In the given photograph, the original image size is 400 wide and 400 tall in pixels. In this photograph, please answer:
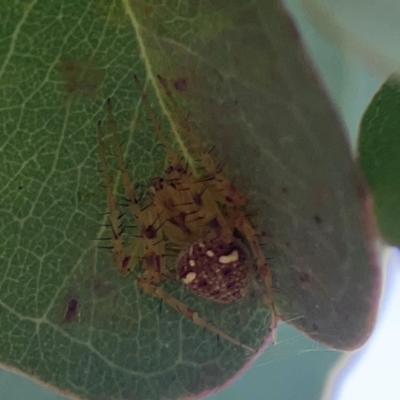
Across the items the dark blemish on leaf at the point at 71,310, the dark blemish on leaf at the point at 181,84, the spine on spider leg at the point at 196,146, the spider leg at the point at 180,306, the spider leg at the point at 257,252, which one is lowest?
the dark blemish on leaf at the point at 71,310

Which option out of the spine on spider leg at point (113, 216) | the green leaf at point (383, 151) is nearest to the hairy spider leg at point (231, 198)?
the spine on spider leg at point (113, 216)

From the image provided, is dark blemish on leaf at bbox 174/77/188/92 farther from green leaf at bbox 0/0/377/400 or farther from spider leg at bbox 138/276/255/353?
spider leg at bbox 138/276/255/353

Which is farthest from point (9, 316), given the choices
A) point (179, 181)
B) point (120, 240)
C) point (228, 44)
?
point (228, 44)

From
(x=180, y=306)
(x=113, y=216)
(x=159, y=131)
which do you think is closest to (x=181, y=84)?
(x=159, y=131)

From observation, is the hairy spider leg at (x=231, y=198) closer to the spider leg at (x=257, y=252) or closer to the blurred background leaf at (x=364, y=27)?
the spider leg at (x=257, y=252)

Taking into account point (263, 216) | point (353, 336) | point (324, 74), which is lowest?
point (353, 336)

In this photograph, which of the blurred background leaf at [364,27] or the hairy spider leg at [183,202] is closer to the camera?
the hairy spider leg at [183,202]

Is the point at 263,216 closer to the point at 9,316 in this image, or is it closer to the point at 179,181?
the point at 179,181
